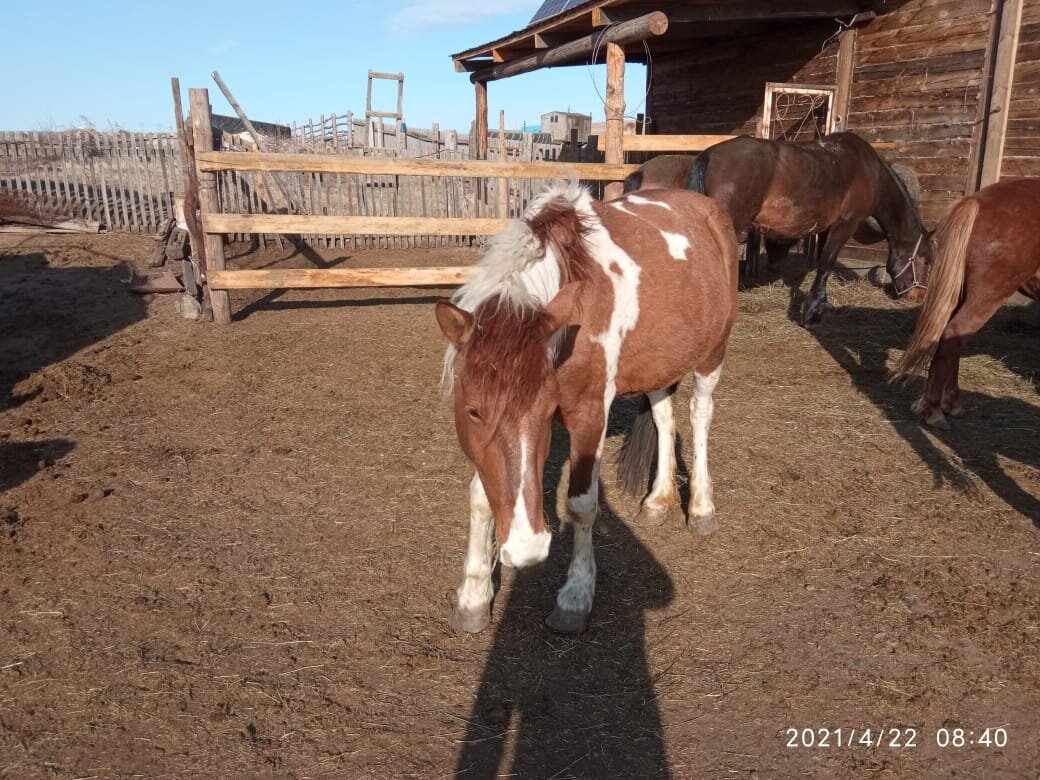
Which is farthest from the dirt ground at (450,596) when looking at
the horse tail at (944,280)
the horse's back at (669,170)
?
the horse's back at (669,170)

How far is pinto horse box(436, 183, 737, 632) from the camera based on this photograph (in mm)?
2123

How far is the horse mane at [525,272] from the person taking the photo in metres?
2.13

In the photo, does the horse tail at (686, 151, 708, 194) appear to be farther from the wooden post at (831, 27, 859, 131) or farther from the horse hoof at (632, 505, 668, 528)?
the horse hoof at (632, 505, 668, 528)

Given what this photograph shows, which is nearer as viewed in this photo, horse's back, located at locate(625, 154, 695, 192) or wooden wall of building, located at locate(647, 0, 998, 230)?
wooden wall of building, located at locate(647, 0, 998, 230)

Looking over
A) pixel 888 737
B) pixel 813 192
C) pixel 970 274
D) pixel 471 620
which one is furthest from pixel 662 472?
pixel 813 192

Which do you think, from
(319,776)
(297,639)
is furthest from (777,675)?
(297,639)

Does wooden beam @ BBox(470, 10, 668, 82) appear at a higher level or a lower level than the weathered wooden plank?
higher

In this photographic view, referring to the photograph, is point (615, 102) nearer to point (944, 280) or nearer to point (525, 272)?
point (944, 280)

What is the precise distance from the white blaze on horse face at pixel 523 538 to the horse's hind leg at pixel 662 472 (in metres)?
1.72

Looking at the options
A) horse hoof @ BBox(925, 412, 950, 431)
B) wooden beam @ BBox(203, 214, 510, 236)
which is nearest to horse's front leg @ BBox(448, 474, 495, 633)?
horse hoof @ BBox(925, 412, 950, 431)

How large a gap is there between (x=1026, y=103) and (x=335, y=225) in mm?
8007

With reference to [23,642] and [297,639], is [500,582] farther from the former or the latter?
[23,642]

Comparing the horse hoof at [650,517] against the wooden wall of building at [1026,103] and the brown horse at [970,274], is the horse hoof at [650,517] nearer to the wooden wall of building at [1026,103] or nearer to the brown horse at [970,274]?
the brown horse at [970,274]

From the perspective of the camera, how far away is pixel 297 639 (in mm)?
2746
